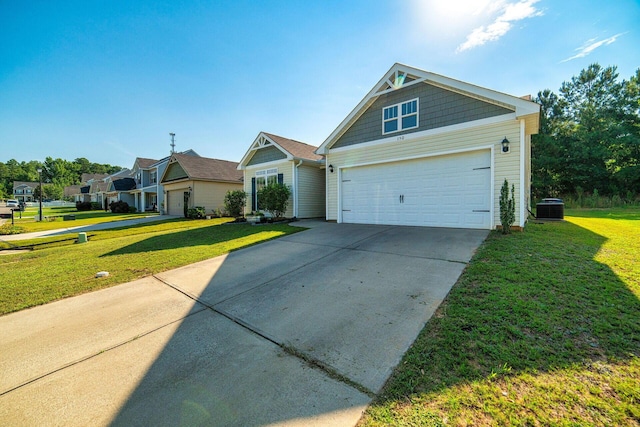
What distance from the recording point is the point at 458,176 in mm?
8203

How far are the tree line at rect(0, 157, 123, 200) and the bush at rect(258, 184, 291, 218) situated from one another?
80.7 m

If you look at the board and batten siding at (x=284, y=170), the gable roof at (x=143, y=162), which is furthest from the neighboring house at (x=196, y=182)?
the gable roof at (x=143, y=162)

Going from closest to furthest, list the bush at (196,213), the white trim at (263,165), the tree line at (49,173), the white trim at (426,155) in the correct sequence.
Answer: the white trim at (426,155) < the white trim at (263,165) < the bush at (196,213) < the tree line at (49,173)

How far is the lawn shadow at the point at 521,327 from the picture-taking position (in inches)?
83.5

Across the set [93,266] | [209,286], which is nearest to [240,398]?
[209,286]

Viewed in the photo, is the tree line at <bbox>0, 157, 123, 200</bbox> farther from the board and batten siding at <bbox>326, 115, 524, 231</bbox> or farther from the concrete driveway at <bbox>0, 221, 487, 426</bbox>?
the concrete driveway at <bbox>0, 221, 487, 426</bbox>

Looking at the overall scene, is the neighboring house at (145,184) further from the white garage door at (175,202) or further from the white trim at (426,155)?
the white trim at (426,155)

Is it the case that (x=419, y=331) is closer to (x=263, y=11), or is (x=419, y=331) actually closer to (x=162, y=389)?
(x=162, y=389)

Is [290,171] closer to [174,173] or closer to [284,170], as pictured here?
[284,170]

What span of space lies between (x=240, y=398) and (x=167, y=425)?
1.61 feet

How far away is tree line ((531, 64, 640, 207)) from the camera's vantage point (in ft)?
72.6

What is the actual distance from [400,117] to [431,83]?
4.69 ft

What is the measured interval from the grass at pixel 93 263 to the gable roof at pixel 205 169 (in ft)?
33.6

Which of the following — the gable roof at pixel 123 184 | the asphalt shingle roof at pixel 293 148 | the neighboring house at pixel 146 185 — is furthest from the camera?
the gable roof at pixel 123 184
